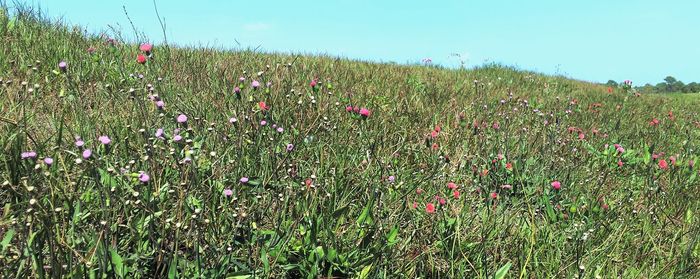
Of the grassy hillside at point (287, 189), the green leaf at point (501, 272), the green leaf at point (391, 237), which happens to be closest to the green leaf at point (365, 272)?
the grassy hillside at point (287, 189)

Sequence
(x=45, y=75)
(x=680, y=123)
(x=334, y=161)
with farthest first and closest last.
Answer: (x=680, y=123) → (x=45, y=75) → (x=334, y=161)

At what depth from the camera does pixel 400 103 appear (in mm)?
4059

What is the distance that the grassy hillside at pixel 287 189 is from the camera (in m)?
1.53

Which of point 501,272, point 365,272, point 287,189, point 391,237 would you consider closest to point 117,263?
point 287,189

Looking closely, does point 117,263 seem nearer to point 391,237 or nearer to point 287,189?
point 287,189

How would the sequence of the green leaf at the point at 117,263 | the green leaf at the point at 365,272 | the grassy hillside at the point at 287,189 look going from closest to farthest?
the green leaf at the point at 117,263 → the grassy hillside at the point at 287,189 → the green leaf at the point at 365,272

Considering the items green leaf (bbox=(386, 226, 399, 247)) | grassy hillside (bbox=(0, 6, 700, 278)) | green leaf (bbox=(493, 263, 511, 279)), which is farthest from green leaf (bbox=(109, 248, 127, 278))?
green leaf (bbox=(493, 263, 511, 279))

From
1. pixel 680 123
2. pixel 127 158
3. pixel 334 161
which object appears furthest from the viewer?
pixel 680 123

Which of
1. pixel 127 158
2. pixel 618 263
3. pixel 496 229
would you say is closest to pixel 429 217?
pixel 496 229

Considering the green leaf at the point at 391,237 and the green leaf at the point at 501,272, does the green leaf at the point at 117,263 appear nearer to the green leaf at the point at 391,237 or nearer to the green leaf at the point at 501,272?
the green leaf at the point at 391,237

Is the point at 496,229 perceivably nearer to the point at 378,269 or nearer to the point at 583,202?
the point at 378,269

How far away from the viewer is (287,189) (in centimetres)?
187

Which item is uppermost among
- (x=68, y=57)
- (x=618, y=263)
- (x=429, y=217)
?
(x=68, y=57)

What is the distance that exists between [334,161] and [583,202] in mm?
1423
